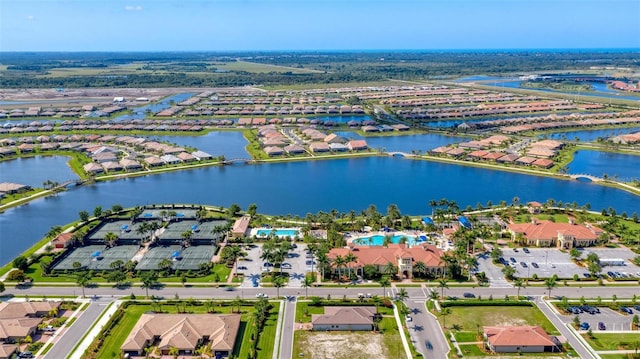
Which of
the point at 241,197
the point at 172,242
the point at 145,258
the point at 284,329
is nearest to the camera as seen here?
the point at 284,329

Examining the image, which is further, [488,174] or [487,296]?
[488,174]

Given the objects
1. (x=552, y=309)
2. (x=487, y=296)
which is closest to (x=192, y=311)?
(x=487, y=296)

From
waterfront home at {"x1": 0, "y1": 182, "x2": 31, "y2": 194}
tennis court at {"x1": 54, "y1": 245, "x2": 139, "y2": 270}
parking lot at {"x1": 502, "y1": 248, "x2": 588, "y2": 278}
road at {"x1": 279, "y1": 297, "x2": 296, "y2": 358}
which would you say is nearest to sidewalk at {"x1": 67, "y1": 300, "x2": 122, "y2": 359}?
tennis court at {"x1": 54, "y1": 245, "x2": 139, "y2": 270}

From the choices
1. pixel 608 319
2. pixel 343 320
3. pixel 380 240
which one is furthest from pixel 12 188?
pixel 608 319

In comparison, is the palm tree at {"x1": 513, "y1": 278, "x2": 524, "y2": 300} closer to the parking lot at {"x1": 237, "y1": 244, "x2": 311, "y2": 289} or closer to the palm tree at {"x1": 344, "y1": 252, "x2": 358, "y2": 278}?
the palm tree at {"x1": 344, "y1": 252, "x2": 358, "y2": 278}

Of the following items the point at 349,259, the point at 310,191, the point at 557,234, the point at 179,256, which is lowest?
the point at 179,256

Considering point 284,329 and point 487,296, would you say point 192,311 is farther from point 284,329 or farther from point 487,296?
point 487,296

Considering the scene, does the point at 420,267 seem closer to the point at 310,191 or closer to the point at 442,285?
the point at 442,285
